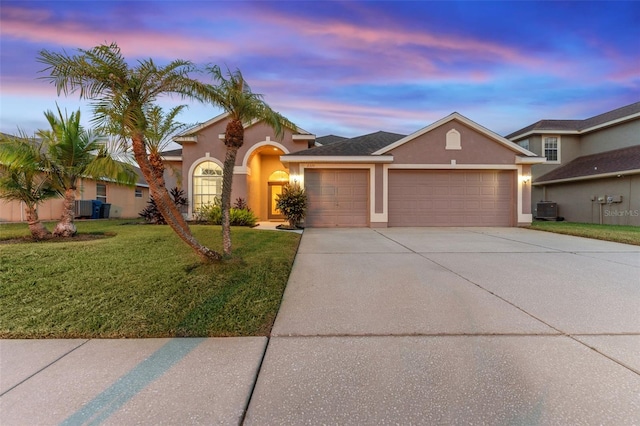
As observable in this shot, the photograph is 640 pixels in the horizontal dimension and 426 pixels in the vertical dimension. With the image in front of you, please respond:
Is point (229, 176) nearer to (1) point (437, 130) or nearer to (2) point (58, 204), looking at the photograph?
(1) point (437, 130)

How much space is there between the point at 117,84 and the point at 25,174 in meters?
5.37

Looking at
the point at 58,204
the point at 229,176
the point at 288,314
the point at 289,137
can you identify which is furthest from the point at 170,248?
the point at 58,204

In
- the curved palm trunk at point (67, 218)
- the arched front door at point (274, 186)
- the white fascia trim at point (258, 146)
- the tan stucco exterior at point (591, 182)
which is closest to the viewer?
the curved palm trunk at point (67, 218)

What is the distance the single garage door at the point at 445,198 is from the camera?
40.7 feet

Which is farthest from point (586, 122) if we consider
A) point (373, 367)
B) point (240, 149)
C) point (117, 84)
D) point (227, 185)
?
point (117, 84)

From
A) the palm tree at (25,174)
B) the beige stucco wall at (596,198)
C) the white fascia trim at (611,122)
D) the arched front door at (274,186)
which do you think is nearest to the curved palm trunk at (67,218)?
the palm tree at (25,174)

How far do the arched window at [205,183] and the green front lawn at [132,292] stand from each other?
8547 millimetres

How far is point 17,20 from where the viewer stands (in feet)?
21.7

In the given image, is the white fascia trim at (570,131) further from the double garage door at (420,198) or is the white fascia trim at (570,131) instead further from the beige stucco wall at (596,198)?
the double garage door at (420,198)

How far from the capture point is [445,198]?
12438mm

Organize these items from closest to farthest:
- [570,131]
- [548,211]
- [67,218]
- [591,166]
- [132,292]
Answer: [132,292]
[67,218]
[591,166]
[548,211]
[570,131]

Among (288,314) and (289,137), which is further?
(289,137)

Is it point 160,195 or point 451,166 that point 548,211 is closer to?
point 451,166

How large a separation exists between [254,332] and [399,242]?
20.0ft
